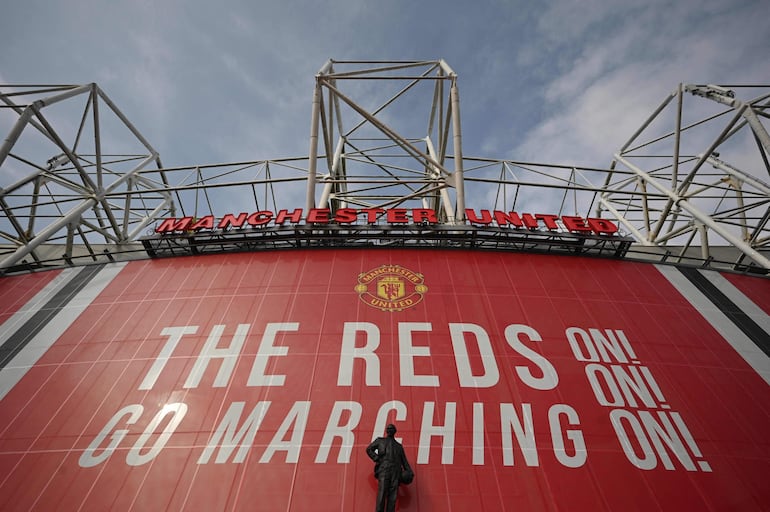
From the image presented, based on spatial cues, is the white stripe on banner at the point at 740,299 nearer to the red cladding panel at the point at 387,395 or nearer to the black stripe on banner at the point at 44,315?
the red cladding panel at the point at 387,395

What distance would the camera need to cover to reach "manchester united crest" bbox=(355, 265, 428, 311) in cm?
1689

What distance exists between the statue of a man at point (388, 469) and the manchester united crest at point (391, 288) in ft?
21.8

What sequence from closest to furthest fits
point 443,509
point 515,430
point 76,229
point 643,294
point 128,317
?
1. point 443,509
2. point 515,430
3. point 128,317
4. point 643,294
5. point 76,229

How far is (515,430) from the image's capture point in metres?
12.7

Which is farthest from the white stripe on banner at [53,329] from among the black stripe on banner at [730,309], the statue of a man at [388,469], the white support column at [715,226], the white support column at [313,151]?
the white support column at [715,226]

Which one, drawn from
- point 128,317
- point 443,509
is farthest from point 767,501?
point 128,317

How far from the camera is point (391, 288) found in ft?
57.7

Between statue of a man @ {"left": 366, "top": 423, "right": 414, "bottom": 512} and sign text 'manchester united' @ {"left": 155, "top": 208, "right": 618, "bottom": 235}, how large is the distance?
40.7ft

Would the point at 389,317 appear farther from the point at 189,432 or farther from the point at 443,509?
the point at 189,432

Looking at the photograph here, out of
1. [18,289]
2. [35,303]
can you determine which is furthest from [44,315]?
[18,289]

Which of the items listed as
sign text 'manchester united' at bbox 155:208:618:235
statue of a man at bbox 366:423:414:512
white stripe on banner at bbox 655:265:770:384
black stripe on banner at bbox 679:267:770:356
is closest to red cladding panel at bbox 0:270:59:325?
sign text 'manchester united' at bbox 155:208:618:235

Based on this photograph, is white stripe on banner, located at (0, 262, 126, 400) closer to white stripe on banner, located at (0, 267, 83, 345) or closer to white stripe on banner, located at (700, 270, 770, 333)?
white stripe on banner, located at (0, 267, 83, 345)

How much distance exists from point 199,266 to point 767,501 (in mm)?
26043

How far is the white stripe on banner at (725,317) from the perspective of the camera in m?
16.0
